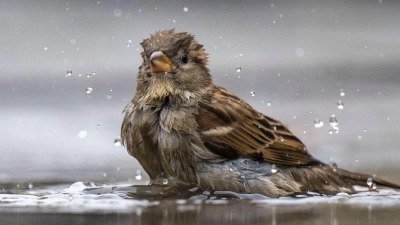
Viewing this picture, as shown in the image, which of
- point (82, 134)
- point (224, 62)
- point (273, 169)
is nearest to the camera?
point (273, 169)

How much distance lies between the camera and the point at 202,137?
4.52 metres

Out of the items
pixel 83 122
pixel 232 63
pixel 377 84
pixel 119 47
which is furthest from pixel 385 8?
pixel 83 122

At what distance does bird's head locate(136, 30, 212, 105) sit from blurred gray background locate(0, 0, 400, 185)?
222cm

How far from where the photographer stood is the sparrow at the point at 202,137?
4.46 m

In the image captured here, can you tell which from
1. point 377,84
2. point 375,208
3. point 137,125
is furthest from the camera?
point 377,84

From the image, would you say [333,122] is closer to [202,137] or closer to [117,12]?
[117,12]

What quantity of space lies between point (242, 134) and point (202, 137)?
339 mm

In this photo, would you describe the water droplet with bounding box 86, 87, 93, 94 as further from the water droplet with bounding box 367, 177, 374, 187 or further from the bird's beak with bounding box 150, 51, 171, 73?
the water droplet with bounding box 367, 177, 374, 187

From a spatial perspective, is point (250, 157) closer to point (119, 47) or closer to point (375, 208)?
point (375, 208)

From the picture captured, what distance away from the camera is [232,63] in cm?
847

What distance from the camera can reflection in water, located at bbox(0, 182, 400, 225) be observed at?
358cm

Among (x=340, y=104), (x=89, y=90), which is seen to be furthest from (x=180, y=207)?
(x=89, y=90)

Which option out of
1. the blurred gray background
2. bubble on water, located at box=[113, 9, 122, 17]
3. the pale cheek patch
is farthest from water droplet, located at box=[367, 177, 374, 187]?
bubble on water, located at box=[113, 9, 122, 17]

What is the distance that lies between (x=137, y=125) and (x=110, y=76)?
12.5 feet
